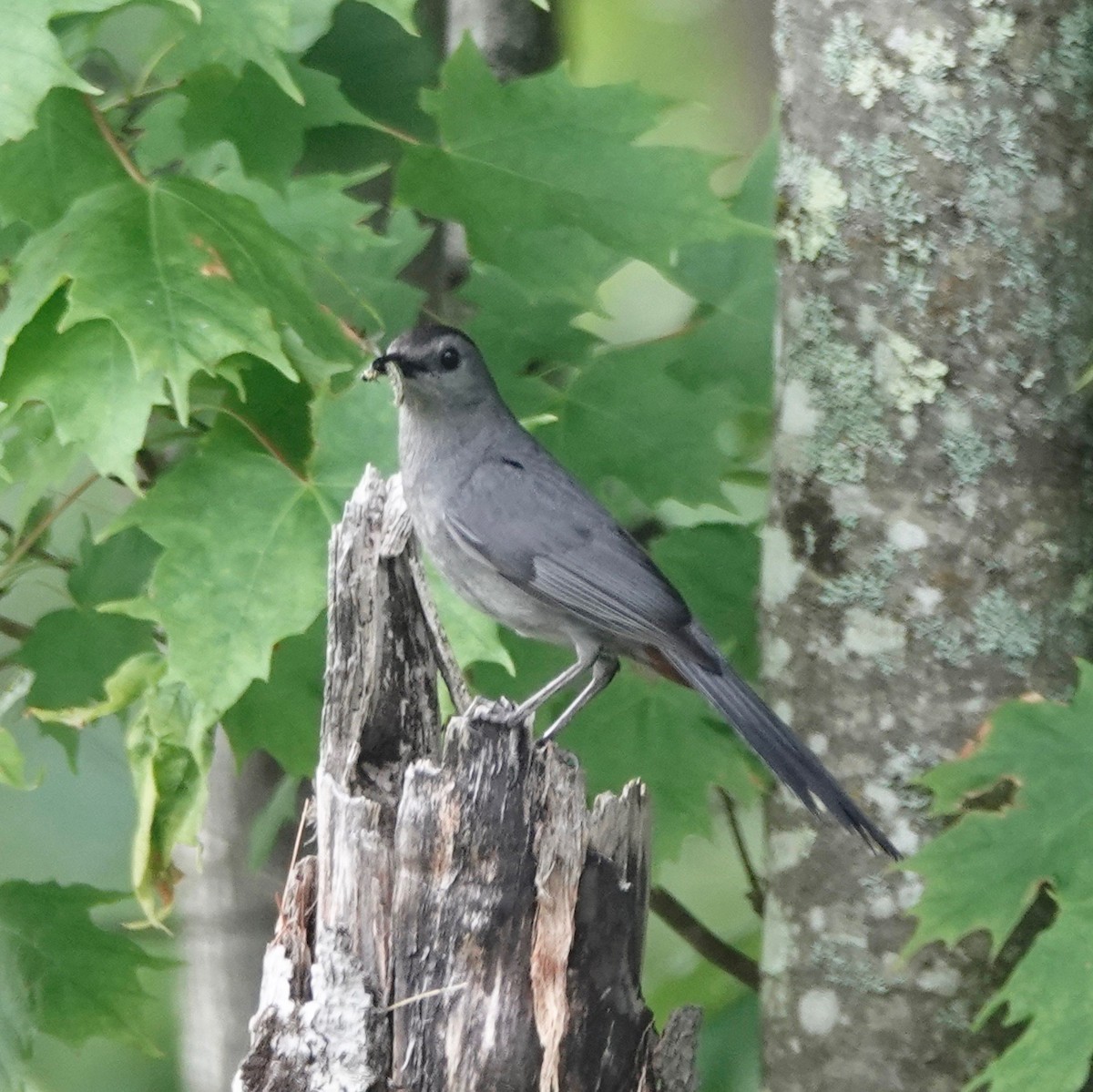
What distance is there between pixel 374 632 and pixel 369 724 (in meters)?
0.14

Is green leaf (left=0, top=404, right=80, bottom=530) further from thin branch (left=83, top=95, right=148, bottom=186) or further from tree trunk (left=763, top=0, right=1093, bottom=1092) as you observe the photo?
tree trunk (left=763, top=0, right=1093, bottom=1092)

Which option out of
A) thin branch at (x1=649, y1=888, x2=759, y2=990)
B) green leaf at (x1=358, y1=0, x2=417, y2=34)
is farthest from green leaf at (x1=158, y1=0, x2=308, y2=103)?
thin branch at (x1=649, y1=888, x2=759, y2=990)

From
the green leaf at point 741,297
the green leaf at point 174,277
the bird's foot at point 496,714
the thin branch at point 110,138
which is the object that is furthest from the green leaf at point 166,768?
the green leaf at point 741,297

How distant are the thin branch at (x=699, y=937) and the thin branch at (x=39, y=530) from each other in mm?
1363

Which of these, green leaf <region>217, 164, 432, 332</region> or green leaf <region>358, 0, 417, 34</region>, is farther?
green leaf <region>217, 164, 432, 332</region>

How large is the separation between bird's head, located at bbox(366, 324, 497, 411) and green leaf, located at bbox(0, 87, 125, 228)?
1.78ft

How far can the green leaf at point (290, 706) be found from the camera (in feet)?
8.24

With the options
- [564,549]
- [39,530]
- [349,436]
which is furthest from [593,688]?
[39,530]

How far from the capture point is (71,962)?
2.63 m

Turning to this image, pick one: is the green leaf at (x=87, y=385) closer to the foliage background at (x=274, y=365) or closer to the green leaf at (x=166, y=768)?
the foliage background at (x=274, y=365)

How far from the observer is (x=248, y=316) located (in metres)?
2.15

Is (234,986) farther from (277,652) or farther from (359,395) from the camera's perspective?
(359,395)

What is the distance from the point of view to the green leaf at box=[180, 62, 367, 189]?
8.14 ft

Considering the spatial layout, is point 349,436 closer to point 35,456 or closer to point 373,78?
point 35,456
